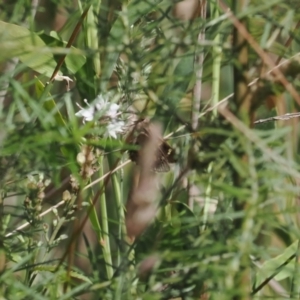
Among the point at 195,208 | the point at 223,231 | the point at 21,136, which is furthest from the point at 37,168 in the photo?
the point at 195,208

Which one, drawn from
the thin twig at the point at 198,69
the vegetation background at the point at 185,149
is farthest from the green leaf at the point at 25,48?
the thin twig at the point at 198,69

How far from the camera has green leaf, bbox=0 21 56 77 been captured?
1.38 feet

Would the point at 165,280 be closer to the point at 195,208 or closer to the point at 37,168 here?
the point at 37,168

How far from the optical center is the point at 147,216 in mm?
451

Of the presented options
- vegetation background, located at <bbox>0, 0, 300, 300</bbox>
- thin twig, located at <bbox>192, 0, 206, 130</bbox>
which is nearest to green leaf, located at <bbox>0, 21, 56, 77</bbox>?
vegetation background, located at <bbox>0, 0, 300, 300</bbox>

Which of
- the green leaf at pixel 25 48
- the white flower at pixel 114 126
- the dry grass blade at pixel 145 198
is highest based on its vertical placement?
the green leaf at pixel 25 48

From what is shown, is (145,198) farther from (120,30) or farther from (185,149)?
(120,30)

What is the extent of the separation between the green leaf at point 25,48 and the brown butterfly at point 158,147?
0.09 m

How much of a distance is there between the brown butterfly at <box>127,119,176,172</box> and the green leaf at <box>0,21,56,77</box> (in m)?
0.09

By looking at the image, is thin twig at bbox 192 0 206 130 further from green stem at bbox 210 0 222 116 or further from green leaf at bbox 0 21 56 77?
green leaf at bbox 0 21 56 77

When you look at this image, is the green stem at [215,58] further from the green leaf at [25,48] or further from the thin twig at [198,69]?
the green leaf at [25,48]

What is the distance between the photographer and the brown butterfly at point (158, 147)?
0.51 metres

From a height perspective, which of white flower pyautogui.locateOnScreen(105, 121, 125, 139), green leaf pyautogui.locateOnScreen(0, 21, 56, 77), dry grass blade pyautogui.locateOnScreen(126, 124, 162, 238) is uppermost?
green leaf pyautogui.locateOnScreen(0, 21, 56, 77)

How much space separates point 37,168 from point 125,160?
0.19 metres
